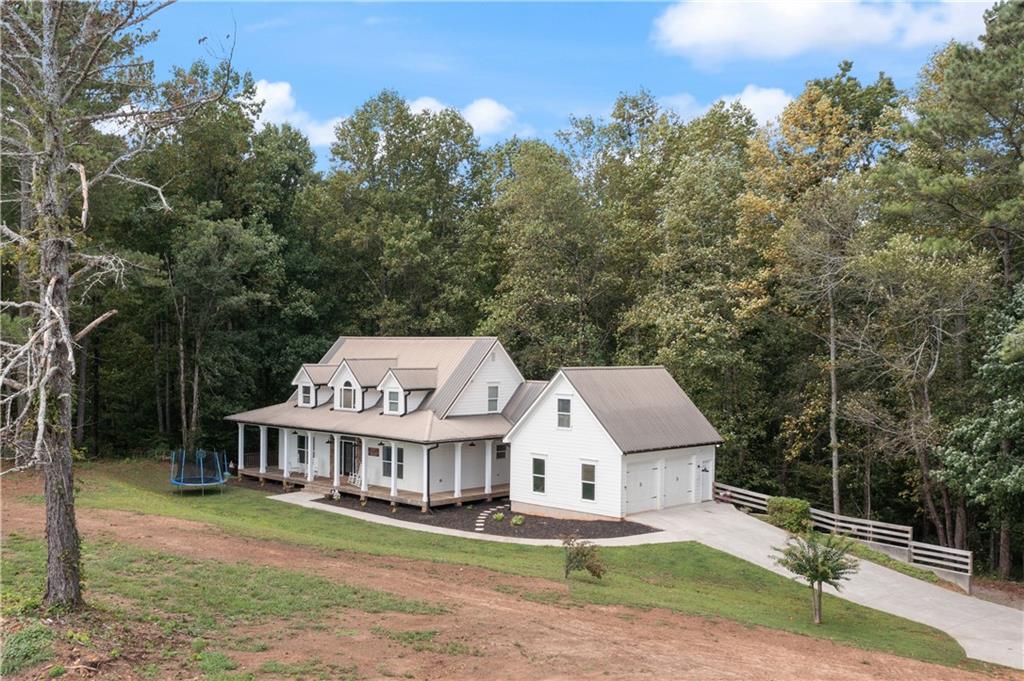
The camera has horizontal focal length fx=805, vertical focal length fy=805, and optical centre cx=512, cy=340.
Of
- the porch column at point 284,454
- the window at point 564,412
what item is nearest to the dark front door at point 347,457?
the porch column at point 284,454

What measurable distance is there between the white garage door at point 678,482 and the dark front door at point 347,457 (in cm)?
1274

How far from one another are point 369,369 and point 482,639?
2243cm

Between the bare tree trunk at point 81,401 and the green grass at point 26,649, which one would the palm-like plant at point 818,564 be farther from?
the bare tree trunk at point 81,401

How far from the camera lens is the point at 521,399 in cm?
3297

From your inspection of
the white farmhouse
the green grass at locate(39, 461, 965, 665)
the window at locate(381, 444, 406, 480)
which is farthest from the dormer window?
the green grass at locate(39, 461, 965, 665)

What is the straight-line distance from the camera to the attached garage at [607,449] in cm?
2681

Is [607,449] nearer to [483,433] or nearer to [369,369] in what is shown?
[483,433]

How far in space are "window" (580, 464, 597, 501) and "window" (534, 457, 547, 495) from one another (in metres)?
1.68

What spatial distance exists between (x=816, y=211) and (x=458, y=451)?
15.5 metres

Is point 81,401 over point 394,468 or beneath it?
over

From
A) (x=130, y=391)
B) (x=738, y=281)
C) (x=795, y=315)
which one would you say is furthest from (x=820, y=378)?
(x=130, y=391)

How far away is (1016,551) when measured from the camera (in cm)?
3148

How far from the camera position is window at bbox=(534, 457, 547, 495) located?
28469 millimetres

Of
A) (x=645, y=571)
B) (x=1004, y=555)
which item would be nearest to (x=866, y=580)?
(x=645, y=571)
